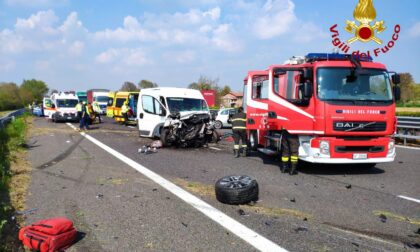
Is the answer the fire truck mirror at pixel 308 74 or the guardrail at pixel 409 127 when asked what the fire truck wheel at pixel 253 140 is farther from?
the guardrail at pixel 409 127

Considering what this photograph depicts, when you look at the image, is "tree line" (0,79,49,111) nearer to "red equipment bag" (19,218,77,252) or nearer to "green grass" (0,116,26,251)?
"green grass" (0,116,26,251)

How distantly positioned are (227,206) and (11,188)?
4.05m

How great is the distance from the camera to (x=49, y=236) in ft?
13.4

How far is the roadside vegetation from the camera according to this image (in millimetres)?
4512

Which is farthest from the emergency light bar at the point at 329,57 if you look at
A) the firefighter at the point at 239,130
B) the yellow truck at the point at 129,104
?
the yellow truck at the point at 129,104

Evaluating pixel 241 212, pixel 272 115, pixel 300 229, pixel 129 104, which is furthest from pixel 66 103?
pixel 300 229

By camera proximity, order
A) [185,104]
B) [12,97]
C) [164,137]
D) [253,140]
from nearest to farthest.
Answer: [253,140] < [164,137] < [185,104] < [12,97]

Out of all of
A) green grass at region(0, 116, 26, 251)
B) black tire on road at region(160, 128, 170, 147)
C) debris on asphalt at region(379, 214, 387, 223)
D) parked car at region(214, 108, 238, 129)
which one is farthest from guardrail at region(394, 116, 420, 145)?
green grass at region(0, 116, 26, 251)

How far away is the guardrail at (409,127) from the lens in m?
14.8

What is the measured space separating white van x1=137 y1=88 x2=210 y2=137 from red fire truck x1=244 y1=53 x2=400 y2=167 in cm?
650

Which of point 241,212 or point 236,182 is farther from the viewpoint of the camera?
point 236,182

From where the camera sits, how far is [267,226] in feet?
16.2

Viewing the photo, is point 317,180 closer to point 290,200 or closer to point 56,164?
point 290,200

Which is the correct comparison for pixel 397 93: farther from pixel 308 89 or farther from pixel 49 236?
pixel 49 236
